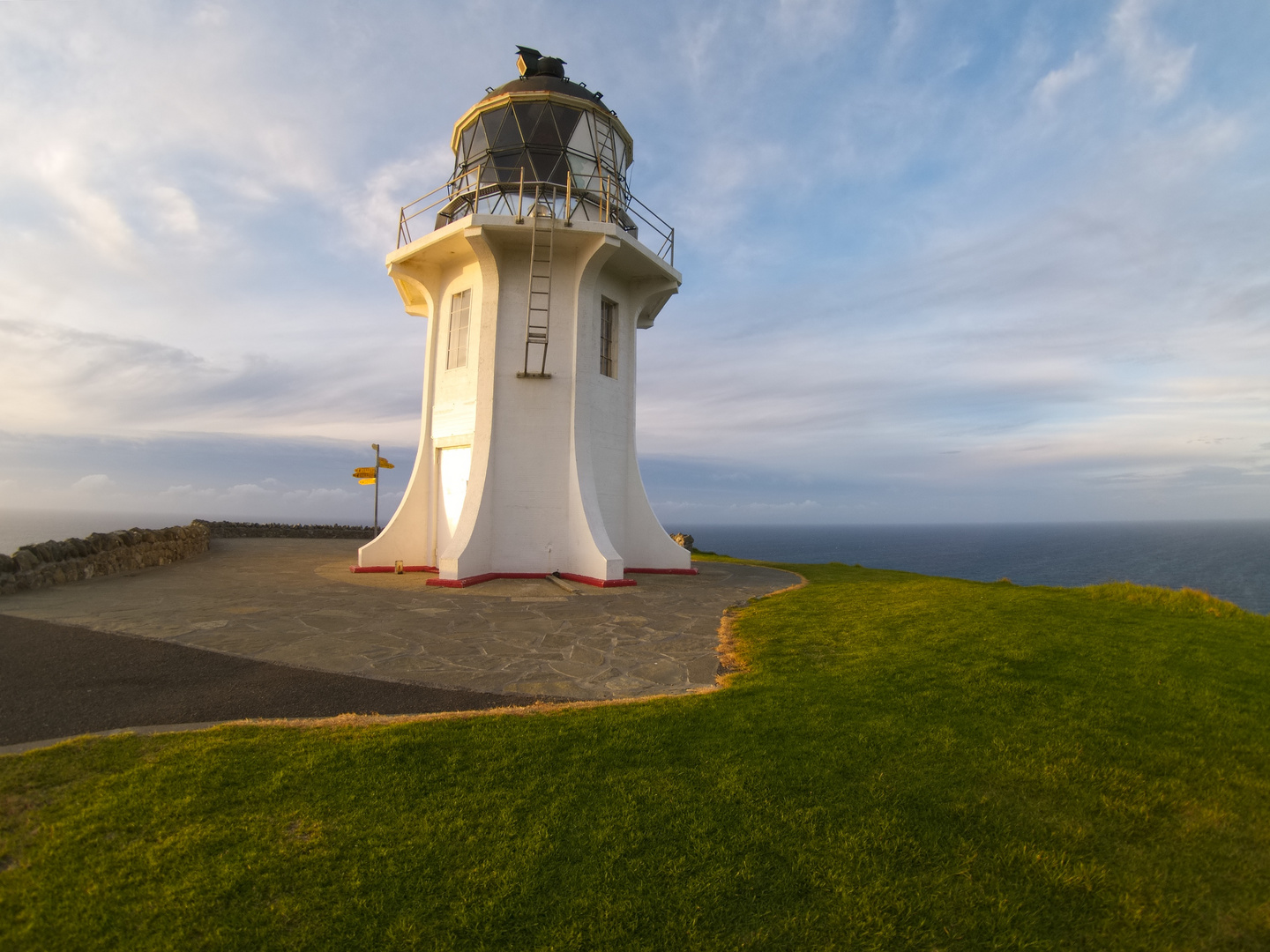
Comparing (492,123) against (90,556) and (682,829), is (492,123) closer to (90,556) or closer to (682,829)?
(90,556)

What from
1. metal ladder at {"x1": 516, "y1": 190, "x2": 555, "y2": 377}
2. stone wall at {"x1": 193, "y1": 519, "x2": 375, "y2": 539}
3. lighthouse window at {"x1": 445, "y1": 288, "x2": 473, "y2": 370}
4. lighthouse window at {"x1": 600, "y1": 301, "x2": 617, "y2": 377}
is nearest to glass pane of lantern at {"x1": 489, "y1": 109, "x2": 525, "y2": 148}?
metal ladder at {"x1": 516, "y1": 190, "x2": 555, "y2": 377}

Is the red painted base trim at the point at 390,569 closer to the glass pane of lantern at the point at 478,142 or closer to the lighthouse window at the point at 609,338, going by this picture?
the lighthouse window at the point at 609,338

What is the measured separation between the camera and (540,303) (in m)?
13.9

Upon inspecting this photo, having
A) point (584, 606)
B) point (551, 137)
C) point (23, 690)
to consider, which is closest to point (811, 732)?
point (584, 606)

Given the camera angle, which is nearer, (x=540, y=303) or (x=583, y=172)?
(x=540, y=303)

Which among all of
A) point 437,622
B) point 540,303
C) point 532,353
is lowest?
point 437,622

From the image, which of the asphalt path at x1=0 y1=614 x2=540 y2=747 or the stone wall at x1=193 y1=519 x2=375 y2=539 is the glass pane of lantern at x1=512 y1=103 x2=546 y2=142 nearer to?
the asphalt path at x1=0 y1=614 x2=540 y2=747

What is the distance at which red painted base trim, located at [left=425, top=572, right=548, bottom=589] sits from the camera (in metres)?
12.1

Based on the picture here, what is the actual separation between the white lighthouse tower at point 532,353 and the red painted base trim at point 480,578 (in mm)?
78

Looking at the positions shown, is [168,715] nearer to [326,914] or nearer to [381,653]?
[381,653]

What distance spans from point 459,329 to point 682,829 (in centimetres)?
1322

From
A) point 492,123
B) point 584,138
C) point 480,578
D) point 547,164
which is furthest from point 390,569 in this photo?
point 584,138

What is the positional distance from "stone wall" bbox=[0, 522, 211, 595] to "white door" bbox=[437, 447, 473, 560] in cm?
684

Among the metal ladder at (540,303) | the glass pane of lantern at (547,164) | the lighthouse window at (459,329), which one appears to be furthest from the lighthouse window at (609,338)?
the lighthouse window at (459,329)
